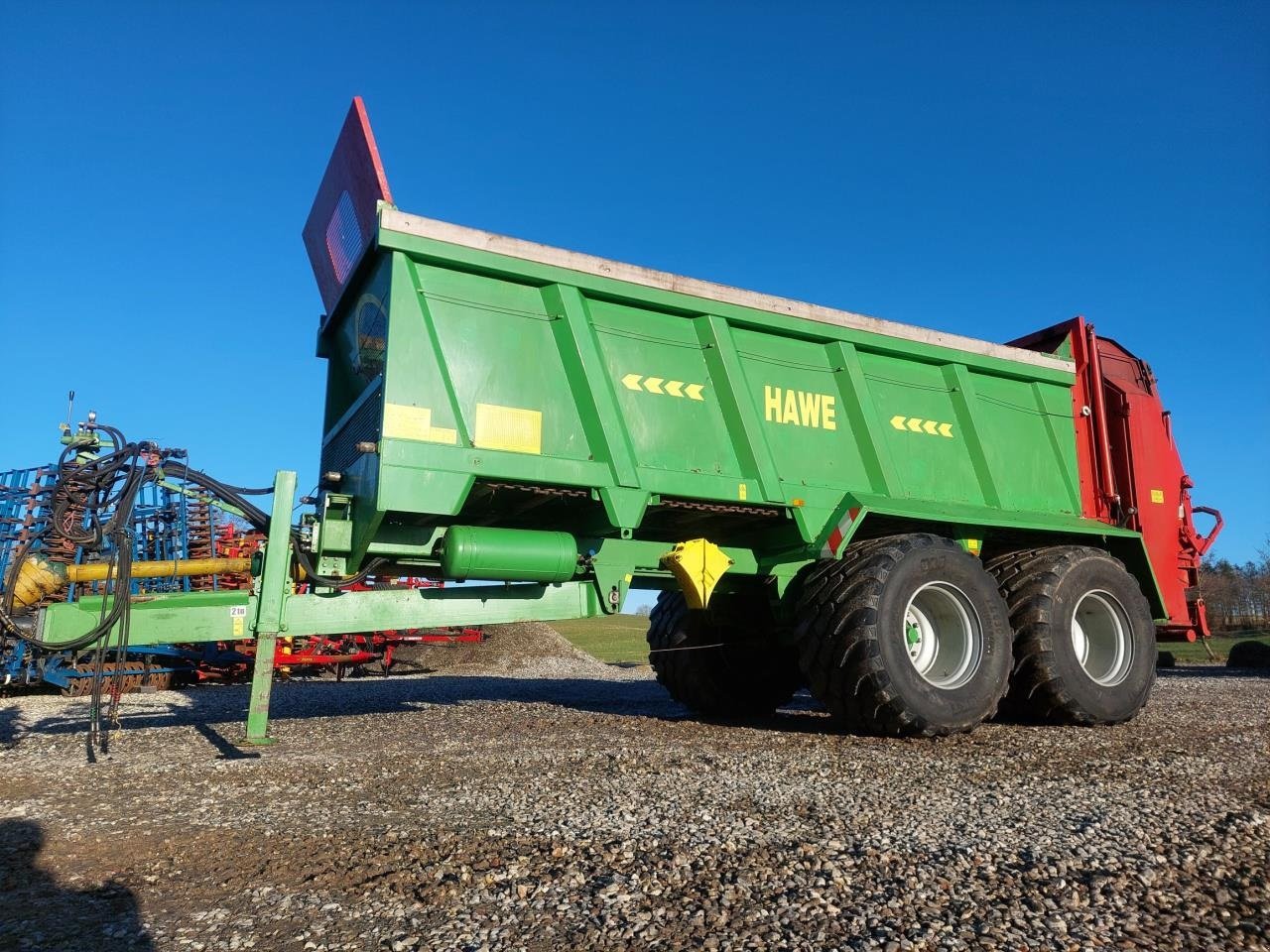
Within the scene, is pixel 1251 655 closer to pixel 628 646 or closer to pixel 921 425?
pixel 921 425

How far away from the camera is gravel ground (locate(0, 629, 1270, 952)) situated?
7.63ft

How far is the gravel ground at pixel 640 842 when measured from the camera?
2.33m

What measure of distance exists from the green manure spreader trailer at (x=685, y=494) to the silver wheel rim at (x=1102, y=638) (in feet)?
0.08

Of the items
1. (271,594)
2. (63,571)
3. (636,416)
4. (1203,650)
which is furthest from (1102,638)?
(1203,650)

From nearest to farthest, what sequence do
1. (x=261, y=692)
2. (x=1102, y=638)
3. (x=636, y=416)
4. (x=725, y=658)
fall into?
(x=261, y=692) → (x=636, y=416) → (x=1102, y=638) → (x=725, y=658)

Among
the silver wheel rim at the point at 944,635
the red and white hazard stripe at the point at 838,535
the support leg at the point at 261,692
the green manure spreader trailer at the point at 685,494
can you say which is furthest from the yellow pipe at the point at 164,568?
the silver wheel rim at the point at 944,635

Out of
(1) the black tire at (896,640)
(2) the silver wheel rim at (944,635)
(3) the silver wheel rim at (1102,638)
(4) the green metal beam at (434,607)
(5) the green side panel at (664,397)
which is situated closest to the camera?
(4) the green metal beam at (434,607)

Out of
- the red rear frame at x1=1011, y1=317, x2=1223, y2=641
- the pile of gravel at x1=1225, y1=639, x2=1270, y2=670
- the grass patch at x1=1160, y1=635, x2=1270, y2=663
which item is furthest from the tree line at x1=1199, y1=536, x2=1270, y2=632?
the red rear frame at x1=1011, y1=317, x2=1223, y2=641

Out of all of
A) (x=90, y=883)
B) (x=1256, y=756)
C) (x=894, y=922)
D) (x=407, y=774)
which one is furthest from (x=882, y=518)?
(x=90, y=883)

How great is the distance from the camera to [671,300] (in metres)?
6.09

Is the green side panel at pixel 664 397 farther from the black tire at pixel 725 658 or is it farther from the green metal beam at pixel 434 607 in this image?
the black tire at pixel 725 658

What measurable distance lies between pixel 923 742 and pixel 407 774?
3.38m

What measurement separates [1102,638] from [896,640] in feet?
9.08

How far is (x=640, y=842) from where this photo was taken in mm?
3076
